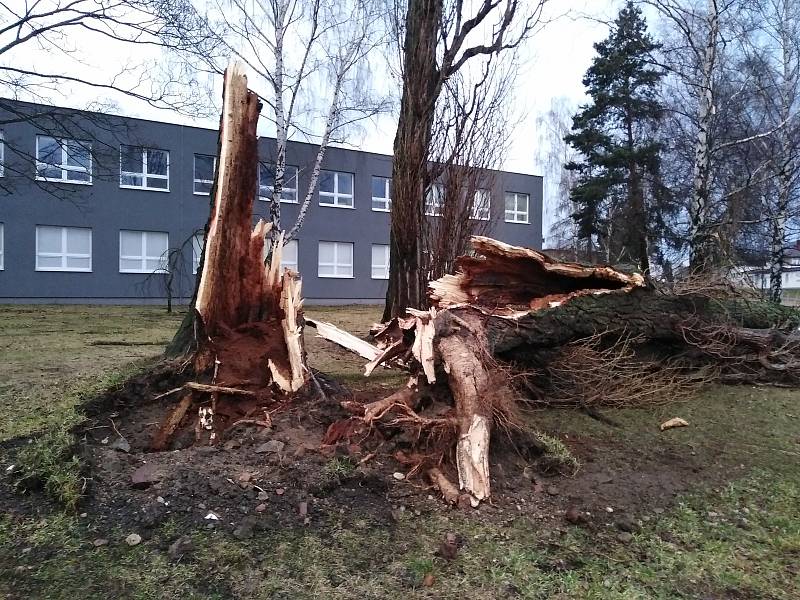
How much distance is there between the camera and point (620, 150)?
79.6ft

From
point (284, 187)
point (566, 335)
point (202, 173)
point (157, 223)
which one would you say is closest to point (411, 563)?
point (566, 335)

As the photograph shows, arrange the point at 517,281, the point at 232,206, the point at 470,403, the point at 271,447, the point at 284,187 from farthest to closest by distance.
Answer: the point at 284,187, the point at 517,281, the point at 232,206, the point at 470,403, the point at 271,447

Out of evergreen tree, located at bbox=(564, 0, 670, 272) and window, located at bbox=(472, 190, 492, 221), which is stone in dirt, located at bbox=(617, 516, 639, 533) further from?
evergreen tree, located at bbox=(564, 0, 670, 272)

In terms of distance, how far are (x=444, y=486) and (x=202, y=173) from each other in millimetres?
21876

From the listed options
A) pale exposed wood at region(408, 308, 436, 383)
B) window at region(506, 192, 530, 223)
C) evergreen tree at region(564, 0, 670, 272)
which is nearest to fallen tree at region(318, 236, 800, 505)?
pale exposed wood at region(408, 308, 436, 383)

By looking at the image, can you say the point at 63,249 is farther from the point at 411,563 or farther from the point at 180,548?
the point at 411,563

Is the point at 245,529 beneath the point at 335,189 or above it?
beneath

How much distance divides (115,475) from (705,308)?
16.6 feet

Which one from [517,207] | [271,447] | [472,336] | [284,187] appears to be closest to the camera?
[271,447]

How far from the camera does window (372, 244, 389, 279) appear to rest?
26188 millimetres

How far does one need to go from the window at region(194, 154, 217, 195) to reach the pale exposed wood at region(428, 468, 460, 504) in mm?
21002

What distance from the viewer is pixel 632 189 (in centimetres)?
2464

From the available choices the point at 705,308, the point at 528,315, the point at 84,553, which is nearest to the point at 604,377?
the point at 528,315

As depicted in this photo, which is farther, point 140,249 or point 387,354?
point 140,249
